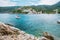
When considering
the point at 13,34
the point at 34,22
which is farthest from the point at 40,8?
the point at 13,34

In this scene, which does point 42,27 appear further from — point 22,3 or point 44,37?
point 22,3

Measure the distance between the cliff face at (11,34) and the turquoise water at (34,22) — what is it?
0.08 meters

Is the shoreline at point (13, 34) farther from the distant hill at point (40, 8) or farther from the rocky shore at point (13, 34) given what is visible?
the distant hill at point (40, 8)

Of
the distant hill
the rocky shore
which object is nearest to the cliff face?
the rocky shore

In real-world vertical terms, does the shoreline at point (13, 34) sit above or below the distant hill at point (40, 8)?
below

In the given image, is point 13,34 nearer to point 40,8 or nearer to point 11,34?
point 11,34

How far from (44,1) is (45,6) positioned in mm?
105

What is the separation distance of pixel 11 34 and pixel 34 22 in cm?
50

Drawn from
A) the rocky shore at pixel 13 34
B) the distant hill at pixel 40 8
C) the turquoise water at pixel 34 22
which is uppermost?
the distant hill at pixel 40 8

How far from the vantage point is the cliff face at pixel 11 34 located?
7.57ft

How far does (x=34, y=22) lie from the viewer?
237cm

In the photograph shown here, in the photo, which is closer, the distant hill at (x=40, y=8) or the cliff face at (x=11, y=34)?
the cliff face at (x=11, y=34)

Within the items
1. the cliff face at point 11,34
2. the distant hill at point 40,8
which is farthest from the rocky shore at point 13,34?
Result: the distant hill at point 40,8

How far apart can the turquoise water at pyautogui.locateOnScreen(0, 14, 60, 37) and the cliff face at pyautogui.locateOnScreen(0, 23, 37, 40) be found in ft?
0.26
